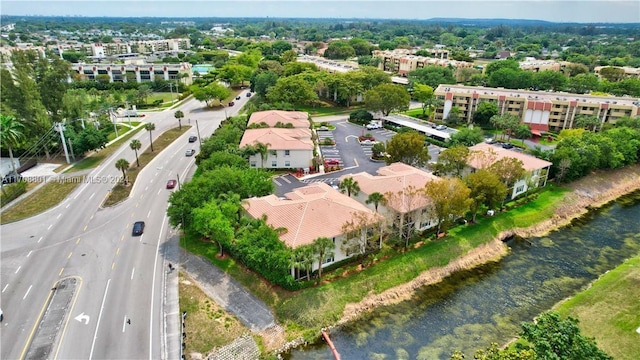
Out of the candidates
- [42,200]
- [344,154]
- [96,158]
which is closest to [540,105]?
[344,154]

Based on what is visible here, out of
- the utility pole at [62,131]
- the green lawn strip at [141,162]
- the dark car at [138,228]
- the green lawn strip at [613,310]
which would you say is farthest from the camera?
the utility pole at [62,131]

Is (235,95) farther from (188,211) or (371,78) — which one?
(188,211)

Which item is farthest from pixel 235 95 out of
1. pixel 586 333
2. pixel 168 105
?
pixel 586 333

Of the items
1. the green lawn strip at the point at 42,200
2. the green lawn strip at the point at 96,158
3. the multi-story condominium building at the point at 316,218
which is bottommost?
the green lawn strip at the point at 42,200

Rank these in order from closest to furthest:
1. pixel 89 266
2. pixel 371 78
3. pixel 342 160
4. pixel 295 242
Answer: pixel 295 242, pixel 89 266, pixel 342 160, pixel 371 78

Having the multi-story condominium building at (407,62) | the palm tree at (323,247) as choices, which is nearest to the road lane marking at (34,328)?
the palm tree at (323,247)

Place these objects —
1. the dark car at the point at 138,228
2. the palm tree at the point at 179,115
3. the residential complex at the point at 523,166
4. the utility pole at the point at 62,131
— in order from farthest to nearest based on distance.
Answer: the palm tree at the point at 179,115 < the utility pole at the point at 62,131 < the residential complex at the point at 523,166 < the dark car at the point at 138,228

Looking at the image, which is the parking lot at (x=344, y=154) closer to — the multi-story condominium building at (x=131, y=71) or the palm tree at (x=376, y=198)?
the palm tree at (x=376, y=198)
